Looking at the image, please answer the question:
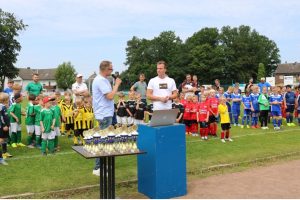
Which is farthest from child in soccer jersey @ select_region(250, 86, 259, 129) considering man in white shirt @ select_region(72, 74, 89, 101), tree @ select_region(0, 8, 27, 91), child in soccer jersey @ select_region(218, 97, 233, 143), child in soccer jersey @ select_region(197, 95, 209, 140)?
tree @ select_region(0, 8, 27, 91)

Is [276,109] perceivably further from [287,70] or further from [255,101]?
[287,70]

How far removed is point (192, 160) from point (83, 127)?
12.0 feet

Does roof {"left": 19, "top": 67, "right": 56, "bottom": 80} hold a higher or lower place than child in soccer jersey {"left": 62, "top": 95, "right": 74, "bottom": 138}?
higher

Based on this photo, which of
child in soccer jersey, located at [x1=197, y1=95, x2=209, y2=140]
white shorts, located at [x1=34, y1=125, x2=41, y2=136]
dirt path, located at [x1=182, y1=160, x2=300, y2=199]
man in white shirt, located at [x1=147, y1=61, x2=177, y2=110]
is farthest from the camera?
child in soccer jersey, located at [x1=197, y1=95, x2=209, y2=140]

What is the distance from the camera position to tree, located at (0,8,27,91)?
53816 mm

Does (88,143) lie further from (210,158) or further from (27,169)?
(210,158)

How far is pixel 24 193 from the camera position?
6555 millimetres

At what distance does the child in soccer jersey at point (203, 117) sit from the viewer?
12.5 metres

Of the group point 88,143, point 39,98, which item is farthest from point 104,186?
point 39,98

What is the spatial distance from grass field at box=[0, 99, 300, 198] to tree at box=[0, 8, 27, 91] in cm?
4613

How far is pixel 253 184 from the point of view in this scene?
281 inches

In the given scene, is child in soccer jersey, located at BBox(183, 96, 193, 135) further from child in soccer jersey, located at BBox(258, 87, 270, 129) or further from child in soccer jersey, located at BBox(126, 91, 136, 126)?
child in soccer jersey, located at BBox(258, 87, 270, 129)

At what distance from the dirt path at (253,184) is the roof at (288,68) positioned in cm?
9637

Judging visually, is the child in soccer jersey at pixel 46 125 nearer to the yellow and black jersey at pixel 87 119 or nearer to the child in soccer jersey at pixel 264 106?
the yellow and black jersey at pixel 87 119
